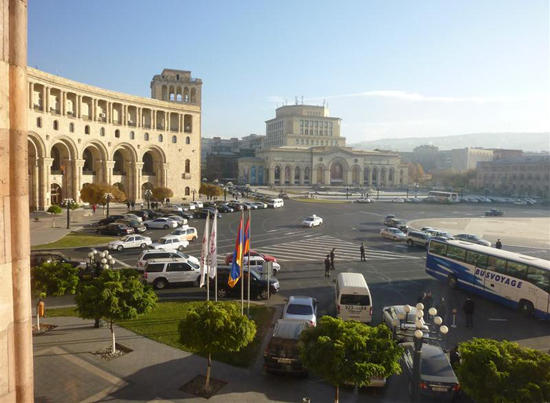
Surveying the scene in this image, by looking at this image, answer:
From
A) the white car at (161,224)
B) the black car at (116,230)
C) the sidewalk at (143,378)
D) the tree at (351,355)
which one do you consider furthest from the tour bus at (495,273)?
the white car at (161,224)

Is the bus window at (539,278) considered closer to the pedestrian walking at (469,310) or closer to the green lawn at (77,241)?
the pedestrian walking at (469,310)

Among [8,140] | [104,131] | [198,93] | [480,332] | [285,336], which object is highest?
[198,93]

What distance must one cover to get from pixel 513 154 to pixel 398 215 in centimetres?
9499

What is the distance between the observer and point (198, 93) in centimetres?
7519

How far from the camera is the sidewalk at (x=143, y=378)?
Answer: 10.7m

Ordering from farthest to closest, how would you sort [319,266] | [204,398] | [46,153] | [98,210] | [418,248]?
[98,210], [46,153], [418,248], [319,266], [204,398]

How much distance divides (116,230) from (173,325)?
21.8 metres

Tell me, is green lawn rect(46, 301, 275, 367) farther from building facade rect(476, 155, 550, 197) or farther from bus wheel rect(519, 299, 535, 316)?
building facade rect(476, 155, 550, 197)

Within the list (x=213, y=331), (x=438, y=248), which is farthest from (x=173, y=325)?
(x=438, y=248)

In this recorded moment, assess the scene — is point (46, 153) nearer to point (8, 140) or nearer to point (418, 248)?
point (418, 248)

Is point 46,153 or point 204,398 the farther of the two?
point 46,153

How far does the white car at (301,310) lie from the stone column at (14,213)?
8924 millimetres

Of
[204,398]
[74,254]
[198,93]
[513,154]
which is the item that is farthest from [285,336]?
[513,154]

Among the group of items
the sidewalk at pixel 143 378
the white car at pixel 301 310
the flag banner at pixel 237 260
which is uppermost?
the flag banner at pixel 237 260
